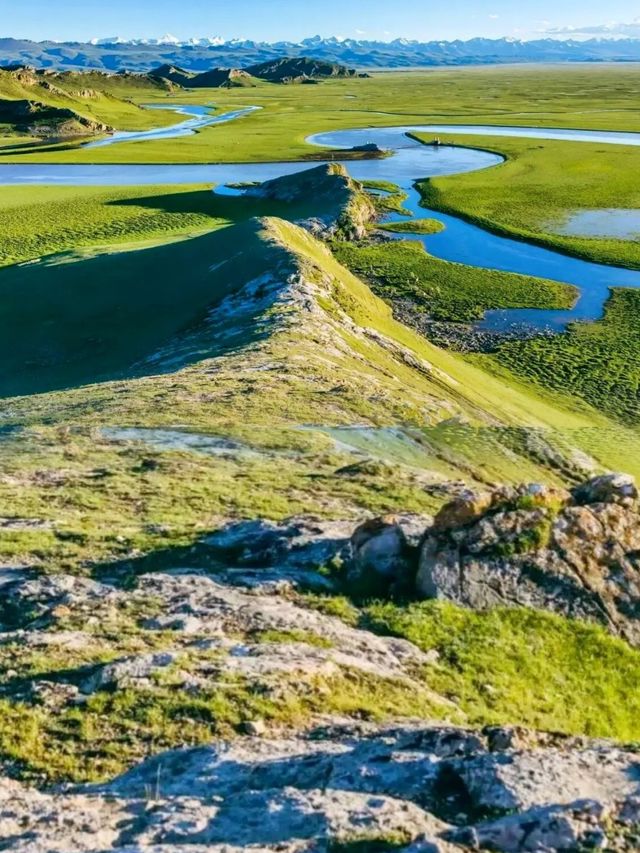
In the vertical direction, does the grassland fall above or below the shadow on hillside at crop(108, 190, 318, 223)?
below

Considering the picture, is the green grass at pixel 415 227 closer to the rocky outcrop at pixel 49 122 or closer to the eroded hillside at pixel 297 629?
the eroded hillside at pixel 297 629

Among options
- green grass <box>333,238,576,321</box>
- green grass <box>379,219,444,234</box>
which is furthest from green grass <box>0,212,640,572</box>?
green grass <box>379,219,444,234</box>

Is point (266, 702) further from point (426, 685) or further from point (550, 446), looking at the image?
point (550, 446)

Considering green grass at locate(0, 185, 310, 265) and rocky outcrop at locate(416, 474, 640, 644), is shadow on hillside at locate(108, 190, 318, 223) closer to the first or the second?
green grass at locate(0, 185, 310, 265)

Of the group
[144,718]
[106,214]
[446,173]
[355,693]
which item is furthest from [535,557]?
[446,173]

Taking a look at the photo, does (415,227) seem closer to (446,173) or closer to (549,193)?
(549,193)

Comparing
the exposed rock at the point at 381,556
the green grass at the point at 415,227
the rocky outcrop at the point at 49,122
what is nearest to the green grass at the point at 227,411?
the exposed rock at the point at 381,556
